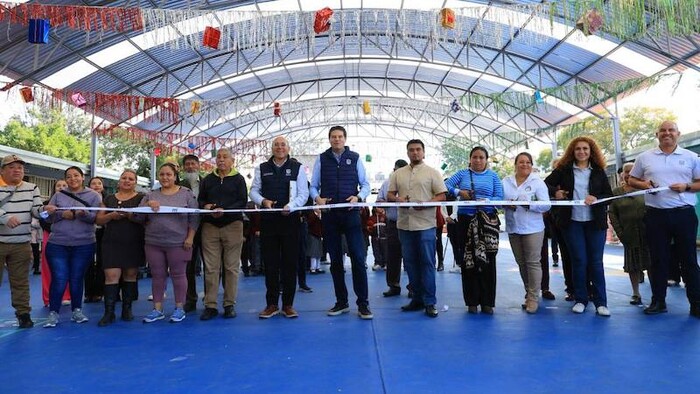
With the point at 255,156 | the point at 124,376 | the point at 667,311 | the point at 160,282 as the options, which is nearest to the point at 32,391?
the point at 124,376

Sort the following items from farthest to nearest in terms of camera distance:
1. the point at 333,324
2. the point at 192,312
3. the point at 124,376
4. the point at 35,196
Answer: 1. the point at 192,312
2. the point at 35,196
3. the point at 333,324
4. the point at 124,376

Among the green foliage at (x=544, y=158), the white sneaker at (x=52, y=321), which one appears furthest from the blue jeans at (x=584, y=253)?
the green foliage at (x=544, y=158)

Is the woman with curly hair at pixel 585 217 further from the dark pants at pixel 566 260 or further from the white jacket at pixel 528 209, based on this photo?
the dark pants at pixel 566 260

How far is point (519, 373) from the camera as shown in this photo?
223cm

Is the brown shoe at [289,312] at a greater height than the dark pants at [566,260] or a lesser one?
lesser

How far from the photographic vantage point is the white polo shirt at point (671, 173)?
3.34 meters

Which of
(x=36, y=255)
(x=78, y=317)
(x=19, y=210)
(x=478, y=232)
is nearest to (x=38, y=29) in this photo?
(x=36, y=255)

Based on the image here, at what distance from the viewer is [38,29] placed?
6.88 metres

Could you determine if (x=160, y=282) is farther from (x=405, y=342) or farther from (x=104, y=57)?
(x=104, y=57)

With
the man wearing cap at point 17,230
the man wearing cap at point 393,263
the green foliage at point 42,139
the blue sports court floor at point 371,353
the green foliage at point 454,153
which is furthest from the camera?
the green foliage at point 454,153

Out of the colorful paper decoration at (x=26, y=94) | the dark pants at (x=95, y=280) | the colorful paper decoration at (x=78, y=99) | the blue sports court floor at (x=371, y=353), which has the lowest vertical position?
the blue sports court floor at (x=371, y=353)

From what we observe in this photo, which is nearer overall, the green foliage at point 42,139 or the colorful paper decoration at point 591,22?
the colorful paper decoration at point 591,22

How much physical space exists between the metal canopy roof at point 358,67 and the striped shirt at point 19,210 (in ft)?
16.1

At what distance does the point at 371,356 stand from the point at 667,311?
2.50 metres
